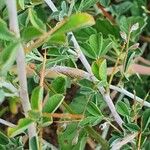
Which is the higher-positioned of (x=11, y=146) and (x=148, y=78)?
(x=11, y=146)

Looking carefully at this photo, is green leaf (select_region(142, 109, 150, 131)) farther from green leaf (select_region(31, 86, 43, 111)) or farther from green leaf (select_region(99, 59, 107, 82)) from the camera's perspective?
green leaf (select_region(31, 86, 43, 111))

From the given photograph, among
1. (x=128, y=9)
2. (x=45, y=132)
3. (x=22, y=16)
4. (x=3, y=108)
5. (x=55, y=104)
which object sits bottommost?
(x=45, y=132)

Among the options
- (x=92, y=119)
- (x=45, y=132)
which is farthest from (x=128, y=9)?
(x=92, y=119)

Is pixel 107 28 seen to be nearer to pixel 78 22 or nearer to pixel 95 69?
pixel 95 69

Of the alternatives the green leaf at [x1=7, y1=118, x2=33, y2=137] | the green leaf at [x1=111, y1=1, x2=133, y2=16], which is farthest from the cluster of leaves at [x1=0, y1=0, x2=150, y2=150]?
the green leaf at [x1=111, y1=1, x2=133, y2=16]

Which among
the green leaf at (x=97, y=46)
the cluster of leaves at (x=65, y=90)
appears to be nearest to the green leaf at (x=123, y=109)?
the cluster of leaves at (x=65, y=90)

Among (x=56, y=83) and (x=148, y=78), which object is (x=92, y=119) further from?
(x=148, y=78)

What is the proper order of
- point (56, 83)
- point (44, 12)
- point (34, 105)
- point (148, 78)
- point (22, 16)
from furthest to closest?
point (148, 78), point (44, 12), point (22, 16), point (56, 83), point (34, 105)

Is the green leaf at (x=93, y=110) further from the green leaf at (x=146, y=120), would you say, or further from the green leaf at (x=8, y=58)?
the green leaf at (x=8, y=58)
